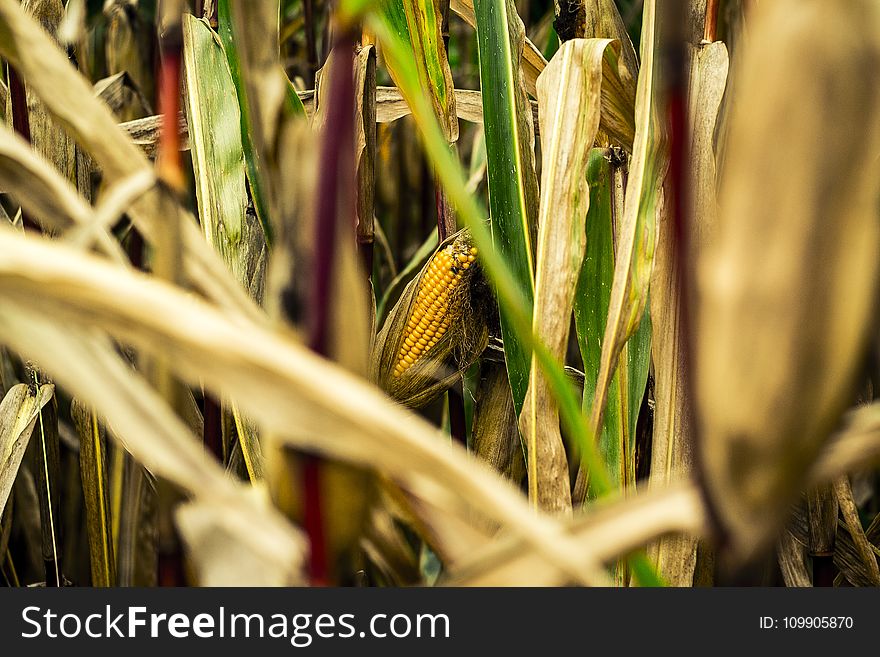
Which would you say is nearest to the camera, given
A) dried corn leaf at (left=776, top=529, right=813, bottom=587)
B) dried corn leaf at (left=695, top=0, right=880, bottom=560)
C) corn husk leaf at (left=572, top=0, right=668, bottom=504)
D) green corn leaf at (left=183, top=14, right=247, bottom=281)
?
dried corn leaf at (left=695, top=0, right=880, bottom=560)

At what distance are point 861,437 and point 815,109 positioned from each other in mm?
105

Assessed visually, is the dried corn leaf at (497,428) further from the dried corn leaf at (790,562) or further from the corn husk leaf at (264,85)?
the corn husk leaf at (264,85)

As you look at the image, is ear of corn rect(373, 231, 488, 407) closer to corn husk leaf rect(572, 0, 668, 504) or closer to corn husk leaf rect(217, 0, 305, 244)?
corn husk leaf rect(572, 0, 668, 504)

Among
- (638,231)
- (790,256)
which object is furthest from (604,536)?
(638,231)

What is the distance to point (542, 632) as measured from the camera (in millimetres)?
259

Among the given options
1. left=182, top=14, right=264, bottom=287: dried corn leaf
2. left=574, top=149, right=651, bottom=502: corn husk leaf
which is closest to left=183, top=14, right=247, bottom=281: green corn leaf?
left=182, top=14, right=264, bottom=287: dried corn leaf

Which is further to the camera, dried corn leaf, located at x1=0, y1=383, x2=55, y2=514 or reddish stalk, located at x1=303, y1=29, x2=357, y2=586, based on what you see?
dried corn leaf, located at x1=0, y1=383, x2=55, y2=514

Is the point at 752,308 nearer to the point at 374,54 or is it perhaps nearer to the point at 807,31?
the point at 807,31

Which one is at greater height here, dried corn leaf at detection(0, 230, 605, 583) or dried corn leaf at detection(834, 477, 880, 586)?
dried corn leaf at detection(0, 230, 605, 583)

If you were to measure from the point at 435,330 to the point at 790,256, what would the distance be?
1.39 feet

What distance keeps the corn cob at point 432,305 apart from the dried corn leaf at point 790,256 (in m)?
0.37

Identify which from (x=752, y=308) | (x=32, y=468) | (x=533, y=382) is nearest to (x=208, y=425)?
(x=533, y=382)

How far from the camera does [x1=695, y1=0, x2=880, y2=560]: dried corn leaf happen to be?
15 centimetres

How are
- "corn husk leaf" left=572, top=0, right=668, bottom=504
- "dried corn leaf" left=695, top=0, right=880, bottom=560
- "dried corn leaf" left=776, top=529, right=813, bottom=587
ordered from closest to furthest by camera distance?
"dried corn leaf" left=695, top=0, right=880, bottom=560 < "corn husk leaf" left=572, top=0, right=668, bottom=504 < "dried corn leaf" left=776, top=529, right=813, bottom=587
